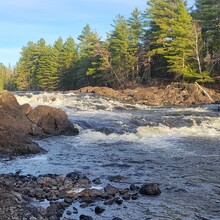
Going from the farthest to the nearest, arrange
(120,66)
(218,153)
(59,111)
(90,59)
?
(90,59) < (120,66) < (59,111) < (218,153)

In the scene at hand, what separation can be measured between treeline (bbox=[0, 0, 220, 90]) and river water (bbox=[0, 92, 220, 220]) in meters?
23.0

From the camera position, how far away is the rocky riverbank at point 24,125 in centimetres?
1326

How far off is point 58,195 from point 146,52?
1905 inches

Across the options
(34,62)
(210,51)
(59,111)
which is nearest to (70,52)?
(34,62)

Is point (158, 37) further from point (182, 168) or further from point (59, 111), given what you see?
point (182, 168)

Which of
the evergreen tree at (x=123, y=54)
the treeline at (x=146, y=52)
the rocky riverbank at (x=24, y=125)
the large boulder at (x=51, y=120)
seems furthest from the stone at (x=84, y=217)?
the evergreen tree at (x=123, y=54)

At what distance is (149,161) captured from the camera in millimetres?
12469

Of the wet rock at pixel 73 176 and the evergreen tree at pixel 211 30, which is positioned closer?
the wet rock at pixel 73 176

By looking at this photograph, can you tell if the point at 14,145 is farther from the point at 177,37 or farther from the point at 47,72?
the point at 47,72

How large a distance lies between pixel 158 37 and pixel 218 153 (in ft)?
125

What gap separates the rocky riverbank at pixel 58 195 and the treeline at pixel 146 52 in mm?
33251

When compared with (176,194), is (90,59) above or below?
above

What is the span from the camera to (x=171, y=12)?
48.0 m

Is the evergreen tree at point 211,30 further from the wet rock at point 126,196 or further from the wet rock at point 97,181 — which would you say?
the wet rock at point 126,196
